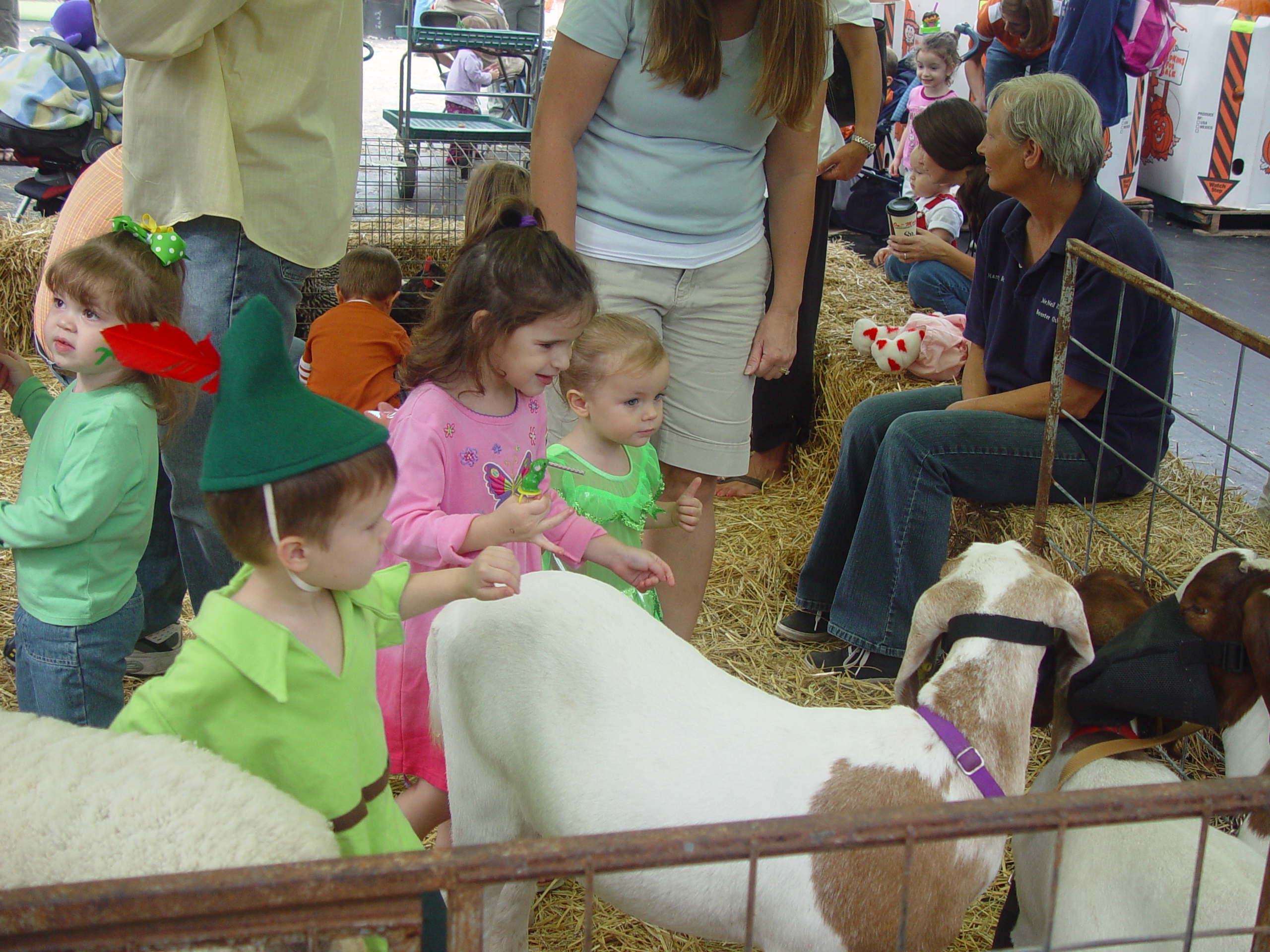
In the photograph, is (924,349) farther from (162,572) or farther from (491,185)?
(162,572)

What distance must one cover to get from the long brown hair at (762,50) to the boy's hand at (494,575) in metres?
1.43

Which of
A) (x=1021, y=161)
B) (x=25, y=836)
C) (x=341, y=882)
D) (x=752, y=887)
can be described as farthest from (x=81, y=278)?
(x=1021, y=161)

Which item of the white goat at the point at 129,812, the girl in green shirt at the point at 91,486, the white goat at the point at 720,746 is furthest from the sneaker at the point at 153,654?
the white goat at the point at 129,812

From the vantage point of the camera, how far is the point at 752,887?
1102mm

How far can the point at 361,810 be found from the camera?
5.43 feet

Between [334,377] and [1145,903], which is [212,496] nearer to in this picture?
[1145,903]

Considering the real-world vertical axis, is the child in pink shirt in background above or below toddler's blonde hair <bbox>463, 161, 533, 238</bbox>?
below

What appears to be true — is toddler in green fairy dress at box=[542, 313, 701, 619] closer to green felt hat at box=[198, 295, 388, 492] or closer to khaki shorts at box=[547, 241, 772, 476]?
khaki shorts at box=[547, 241, 772, 476]

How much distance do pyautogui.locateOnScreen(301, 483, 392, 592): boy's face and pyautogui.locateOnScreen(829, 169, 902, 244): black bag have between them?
7.01 metres

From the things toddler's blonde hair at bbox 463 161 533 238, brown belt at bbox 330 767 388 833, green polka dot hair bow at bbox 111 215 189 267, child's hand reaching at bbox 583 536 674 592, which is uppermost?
toddler's blonde hair at bbox 463 161 533 238

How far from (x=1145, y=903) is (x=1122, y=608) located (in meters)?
0.75

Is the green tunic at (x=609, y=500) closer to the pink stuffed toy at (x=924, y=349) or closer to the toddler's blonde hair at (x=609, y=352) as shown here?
the toddler's blonde hair at (x=609, y=352)

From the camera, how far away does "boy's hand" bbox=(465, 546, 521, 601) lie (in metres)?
1.71

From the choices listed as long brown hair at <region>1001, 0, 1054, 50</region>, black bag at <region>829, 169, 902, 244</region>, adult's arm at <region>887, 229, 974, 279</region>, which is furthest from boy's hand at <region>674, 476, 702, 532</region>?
long brown hair at <region>1001, 0, 1054, 50</region>
